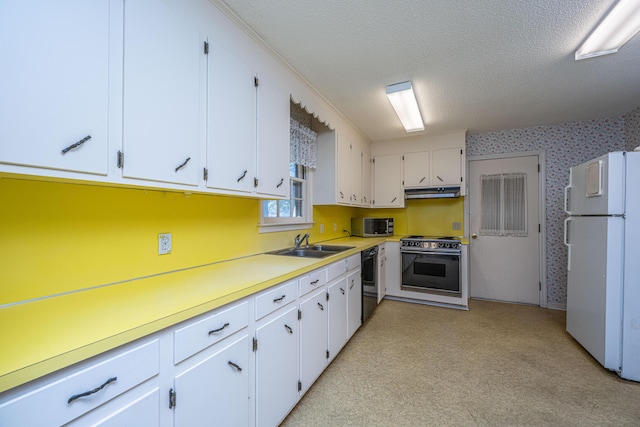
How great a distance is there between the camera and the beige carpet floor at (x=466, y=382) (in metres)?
1.72

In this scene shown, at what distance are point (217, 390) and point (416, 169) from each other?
3.80 m

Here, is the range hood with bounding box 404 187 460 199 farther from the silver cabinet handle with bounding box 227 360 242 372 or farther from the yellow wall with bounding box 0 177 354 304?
the silver cabinet handle with bounding box 227 360 242 372

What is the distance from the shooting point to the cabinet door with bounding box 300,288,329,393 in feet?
5.87

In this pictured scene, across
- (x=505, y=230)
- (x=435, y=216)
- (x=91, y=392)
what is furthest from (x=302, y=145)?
(x=505, y=230)

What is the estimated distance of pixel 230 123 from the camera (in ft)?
5.30

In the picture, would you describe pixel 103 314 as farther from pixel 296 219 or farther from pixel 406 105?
pixel 406 105

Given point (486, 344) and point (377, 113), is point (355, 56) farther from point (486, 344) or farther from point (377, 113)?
point (486, 344)

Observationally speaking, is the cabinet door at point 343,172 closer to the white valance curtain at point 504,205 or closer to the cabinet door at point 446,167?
the cabinet door at point 446,167

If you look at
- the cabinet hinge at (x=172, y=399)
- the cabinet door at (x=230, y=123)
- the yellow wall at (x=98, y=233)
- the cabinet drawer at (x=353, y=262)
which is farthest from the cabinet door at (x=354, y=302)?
the cabinet hinge at (x=172, y=399)

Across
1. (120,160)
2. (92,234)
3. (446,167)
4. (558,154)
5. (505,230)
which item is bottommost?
(505,230)

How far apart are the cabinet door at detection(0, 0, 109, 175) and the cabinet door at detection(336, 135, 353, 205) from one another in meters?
2.38

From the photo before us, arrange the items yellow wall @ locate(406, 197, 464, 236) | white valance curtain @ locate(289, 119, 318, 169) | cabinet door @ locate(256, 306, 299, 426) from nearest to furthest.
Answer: cabinet door @ locate(256, 306, 299, 426), white valance curtain @ locate(289, 119, 318, 169), yellow wall @ locate(406, 197, 464, 236)

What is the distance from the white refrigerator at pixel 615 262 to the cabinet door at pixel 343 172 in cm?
229

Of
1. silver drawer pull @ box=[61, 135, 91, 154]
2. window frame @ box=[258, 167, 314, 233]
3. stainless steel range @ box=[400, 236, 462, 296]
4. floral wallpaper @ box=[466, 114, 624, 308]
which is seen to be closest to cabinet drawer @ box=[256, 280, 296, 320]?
window frame @ box=[258, 167, 314, 233]
